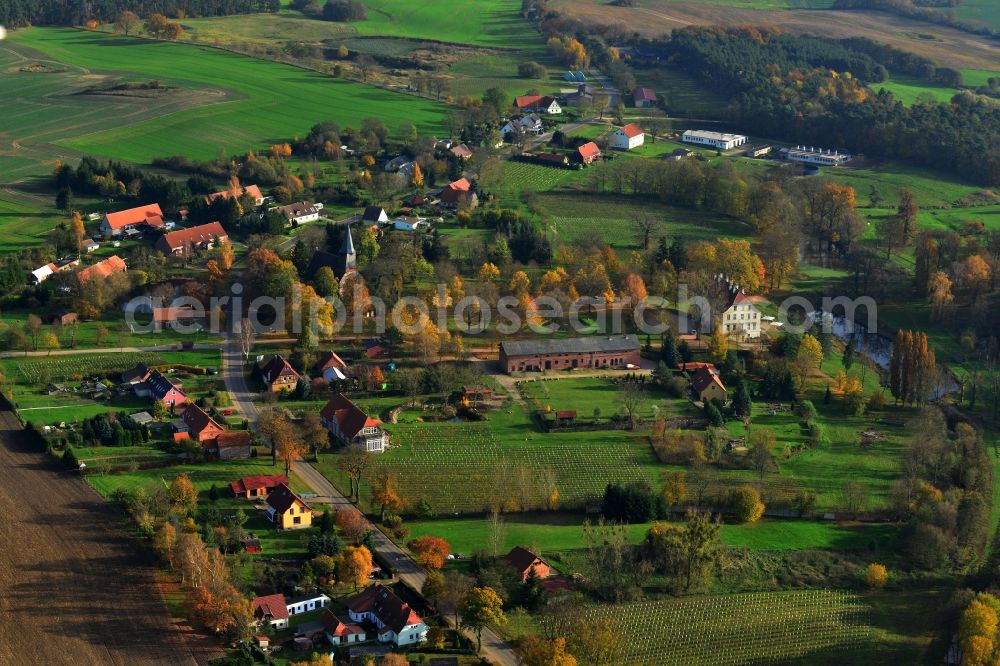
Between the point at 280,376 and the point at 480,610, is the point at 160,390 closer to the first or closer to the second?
the point at 280,376

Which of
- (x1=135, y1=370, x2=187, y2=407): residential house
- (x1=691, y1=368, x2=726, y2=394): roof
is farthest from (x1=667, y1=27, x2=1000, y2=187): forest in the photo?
(x1=135, y1=370, x2=187, y2=407): residential house

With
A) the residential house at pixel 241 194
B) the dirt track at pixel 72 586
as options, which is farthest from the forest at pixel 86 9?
the dirt track at pixel 72 586

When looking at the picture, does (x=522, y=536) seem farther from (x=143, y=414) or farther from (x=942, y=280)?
(x=942, y=280)

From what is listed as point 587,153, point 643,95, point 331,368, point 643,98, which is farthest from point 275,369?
point 643,95

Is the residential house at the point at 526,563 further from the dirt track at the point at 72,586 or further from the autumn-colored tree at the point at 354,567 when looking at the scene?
the dirt track at the point at 72,586

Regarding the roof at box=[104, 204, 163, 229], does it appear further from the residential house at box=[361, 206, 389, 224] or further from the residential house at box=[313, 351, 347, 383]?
the residential house at box=[313, 351, 347, 383]
